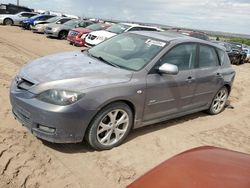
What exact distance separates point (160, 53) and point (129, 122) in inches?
49.3

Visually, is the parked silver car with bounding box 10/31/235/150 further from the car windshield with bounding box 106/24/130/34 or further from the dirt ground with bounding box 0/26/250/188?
the car windshield with bounding box 106/24/130/34

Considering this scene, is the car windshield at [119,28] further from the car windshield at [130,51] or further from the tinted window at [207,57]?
the car windshield at [130,51]

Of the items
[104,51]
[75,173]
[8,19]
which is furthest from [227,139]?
[8,19]

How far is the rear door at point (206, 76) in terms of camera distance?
20.8 ft

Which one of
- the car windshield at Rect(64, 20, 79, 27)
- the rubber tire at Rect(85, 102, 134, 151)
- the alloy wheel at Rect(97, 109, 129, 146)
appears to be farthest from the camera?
the car windshield at Rect(64, 20, 79, 27)

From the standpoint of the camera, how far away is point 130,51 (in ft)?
Result: 18.3

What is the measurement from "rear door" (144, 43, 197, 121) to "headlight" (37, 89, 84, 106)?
1315mm

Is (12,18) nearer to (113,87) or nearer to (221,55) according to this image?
(221,55)

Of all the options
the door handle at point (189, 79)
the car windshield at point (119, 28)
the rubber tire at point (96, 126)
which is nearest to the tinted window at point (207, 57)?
the door handle at point (189, 79)

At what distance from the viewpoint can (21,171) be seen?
4.00m

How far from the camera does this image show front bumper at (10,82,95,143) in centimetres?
424

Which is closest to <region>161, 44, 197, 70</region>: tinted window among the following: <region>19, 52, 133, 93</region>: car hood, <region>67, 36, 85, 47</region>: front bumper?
<region>19, 52, 133, 93</region>: car hood

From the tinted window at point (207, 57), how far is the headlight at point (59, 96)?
9.80 ft

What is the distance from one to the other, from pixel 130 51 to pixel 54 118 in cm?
196
